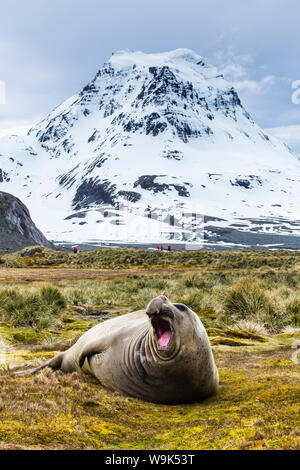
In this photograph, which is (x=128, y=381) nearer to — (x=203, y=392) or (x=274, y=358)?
(x=203, y=392)

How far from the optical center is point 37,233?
79.6 m

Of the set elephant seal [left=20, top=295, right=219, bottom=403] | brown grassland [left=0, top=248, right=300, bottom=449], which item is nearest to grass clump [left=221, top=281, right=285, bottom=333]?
brown grassland [left=0, top=248, right=300, bottom=449]

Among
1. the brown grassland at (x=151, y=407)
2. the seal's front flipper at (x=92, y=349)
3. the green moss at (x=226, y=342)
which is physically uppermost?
the seal's front flipper at (x=92, y=349)

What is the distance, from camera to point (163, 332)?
15.8 ft

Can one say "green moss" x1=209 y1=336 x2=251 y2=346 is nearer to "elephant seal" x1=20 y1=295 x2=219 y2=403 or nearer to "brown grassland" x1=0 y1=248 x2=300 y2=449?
"brown grassland" x1=0 y1=248 x2=300 y2=449

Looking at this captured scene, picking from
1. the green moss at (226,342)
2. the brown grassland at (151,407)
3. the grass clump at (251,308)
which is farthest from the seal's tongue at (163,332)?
the grass clump at (251,308)

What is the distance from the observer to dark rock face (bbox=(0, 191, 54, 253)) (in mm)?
67688

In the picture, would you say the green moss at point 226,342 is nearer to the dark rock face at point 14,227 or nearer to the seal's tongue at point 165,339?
the seal's tongue at point 165,339

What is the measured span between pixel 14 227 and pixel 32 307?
61.4 m

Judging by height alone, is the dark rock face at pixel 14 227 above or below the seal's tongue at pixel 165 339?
above

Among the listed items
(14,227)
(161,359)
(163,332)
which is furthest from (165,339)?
(14,227)

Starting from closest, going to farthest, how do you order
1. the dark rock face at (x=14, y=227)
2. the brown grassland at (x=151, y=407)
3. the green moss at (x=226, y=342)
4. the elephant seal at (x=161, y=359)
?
the brown grassland at (x=151, y=407), the elephant seal at (x=161, y=359), the green moss at (x=226, y=342), the dark rock face at (x=14, y=227)

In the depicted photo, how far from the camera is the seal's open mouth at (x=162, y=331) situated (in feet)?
15.2

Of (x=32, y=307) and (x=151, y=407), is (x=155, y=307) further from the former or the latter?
(x=32, y=307)
